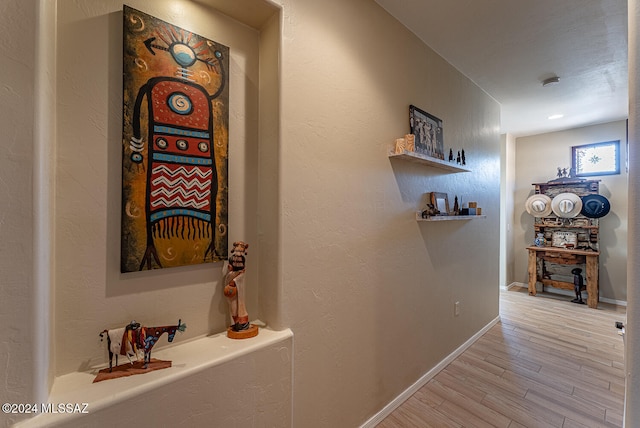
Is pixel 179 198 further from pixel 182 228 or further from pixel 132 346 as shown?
pixel 132 346

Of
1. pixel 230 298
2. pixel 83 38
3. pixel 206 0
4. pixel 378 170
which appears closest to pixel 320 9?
pixel 206 0

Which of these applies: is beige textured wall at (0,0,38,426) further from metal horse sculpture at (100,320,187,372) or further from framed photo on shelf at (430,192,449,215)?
framed photo on shelf at (430,192,449,215)

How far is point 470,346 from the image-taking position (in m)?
2.68

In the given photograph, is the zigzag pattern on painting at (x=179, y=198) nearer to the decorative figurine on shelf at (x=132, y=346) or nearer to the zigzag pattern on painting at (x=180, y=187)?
the zigzag pattern on painting at (x=180, y=187)

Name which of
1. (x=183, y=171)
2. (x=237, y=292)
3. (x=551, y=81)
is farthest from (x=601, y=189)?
(x=183, y=171)

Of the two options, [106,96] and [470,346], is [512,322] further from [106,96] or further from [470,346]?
[106,96]

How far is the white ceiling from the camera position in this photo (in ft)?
5.63

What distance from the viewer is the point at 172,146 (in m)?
1.07

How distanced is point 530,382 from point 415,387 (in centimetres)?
97

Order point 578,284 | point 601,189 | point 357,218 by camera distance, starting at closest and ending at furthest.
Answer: point 357,218 → point 578,284 → point 601,189

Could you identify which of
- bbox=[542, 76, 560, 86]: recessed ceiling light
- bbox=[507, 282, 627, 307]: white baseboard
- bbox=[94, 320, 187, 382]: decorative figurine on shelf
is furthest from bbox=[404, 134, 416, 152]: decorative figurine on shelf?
bbox=[507, 282, 627, 307]: white baseboard

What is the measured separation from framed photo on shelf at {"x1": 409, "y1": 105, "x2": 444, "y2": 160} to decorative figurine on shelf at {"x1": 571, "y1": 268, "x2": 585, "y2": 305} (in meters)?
3.44

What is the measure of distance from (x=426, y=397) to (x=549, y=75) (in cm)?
A: 309

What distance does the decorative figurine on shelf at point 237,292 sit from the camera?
1.16m
